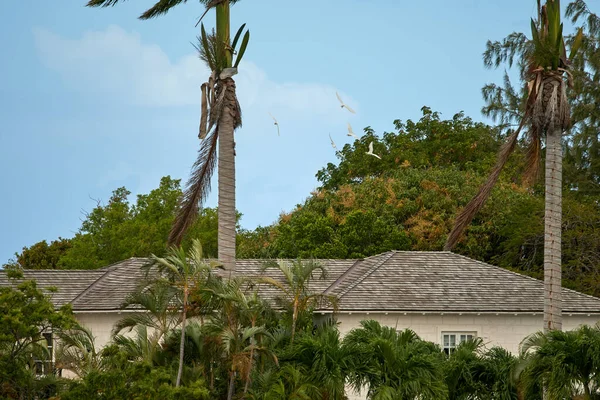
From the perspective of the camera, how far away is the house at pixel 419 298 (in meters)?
26.5

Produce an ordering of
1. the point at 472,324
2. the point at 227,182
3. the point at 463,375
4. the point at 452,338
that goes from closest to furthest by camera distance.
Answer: the point at 463,375 → the point at 227,182 → the point at 452,338 → the point at 472,324

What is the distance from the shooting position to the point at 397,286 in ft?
91.2

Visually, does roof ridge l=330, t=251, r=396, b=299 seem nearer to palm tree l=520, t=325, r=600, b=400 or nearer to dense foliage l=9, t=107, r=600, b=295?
palm tree l=520, t=325, r=600, b=400

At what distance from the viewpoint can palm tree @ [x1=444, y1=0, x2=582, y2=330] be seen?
72.8ft

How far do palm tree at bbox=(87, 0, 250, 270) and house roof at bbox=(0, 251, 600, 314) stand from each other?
3802 mm

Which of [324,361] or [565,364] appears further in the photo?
[324,361]

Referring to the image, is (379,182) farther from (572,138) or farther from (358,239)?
(572,138)

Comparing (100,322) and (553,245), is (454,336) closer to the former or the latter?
(553,245)

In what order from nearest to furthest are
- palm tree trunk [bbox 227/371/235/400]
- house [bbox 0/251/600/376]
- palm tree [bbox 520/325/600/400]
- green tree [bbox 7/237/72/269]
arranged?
palm tree [bbox 520/325/600/400] → palm tree trunk [bbox 227/371/235/400] → house [bbox 0/251/600/376] → green tree [bbox 7/237/72/269]

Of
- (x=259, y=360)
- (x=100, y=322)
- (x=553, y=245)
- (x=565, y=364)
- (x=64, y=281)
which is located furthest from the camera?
(x=64, y=281)

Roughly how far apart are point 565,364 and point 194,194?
8.84 meters

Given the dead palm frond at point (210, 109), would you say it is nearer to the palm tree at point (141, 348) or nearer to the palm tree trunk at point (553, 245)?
the palm tree at point (141, 348)

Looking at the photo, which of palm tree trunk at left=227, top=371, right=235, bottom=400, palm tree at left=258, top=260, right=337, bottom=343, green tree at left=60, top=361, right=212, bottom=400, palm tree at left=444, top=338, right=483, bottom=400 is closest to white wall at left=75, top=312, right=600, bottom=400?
palm tree at left=258, top=260, right=337, bottom=343

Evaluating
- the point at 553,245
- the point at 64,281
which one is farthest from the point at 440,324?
the point at 64,281
